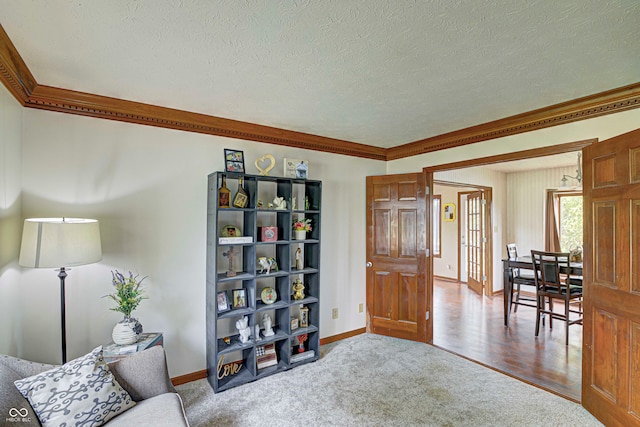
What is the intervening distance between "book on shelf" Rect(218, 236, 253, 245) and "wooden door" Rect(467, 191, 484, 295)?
5228 mm

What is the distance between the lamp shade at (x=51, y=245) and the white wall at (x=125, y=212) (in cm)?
51

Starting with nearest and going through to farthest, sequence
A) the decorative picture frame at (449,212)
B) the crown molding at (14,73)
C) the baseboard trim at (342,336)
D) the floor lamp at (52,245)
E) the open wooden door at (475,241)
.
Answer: the crown molding at (14,73) → the floor lamp at (52,245) → the baseboard trim at (342,336) → the open wooden door at (475,241) → the decorative picture frame at (449,212)

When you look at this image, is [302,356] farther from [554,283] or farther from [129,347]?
[554,283]

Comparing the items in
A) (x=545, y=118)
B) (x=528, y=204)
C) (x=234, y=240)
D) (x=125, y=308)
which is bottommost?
(x=125, y=308)

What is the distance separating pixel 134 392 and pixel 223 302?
1034mm

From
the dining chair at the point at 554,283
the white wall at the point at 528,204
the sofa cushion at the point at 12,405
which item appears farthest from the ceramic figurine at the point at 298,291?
the white wall at the point at 528,204

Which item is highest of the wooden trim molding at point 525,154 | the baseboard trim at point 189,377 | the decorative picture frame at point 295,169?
the wooden trim molding at point 525,154

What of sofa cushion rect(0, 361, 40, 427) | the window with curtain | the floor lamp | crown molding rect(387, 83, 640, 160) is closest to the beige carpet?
sofa cushion rect(0, 361, 40, 427)

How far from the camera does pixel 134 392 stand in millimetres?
1717

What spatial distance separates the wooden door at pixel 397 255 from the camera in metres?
3.61

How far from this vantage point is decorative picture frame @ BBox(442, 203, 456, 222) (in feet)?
23.7

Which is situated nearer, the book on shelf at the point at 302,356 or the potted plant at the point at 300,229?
the book on shelf at the point at 302,356

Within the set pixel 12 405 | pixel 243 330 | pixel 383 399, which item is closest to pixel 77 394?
pixel 12 405

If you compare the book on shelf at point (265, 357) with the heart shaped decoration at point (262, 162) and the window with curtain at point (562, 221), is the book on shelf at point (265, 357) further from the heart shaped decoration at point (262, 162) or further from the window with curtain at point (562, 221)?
the window with curtain at point (562, 221)
